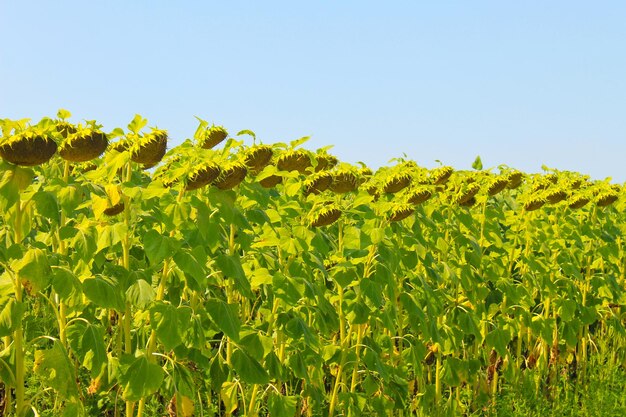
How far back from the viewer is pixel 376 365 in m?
4.65

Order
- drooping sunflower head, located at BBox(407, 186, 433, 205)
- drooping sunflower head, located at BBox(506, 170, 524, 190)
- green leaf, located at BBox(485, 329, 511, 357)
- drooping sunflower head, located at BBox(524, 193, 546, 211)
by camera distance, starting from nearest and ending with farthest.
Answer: drooping sunflower head, located at BBox(407, 186, 433, 205) < green leaf, located at BBox(485, 329, 511, 357) < drooping sunflower head, located at BBox(506, 170, 524, 190) < drooping sunflower head, located at BBox(524, 193, 546, 211)

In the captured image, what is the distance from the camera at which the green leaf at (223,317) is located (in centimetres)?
369

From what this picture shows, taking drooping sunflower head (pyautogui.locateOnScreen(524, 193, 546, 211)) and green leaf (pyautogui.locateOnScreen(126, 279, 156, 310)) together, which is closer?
green leaf (pyautogui.locateOnScreen(126, 279, 156, 310))

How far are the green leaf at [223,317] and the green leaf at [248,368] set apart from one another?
201mm

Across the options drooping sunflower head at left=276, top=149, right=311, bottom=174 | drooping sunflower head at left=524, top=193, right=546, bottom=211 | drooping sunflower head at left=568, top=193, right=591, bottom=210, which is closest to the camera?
drooping sunflower head at left=276, top=149, right=311, bottom=174

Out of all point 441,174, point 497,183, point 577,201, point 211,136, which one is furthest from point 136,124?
point 577,201

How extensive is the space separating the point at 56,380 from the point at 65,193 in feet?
2.53

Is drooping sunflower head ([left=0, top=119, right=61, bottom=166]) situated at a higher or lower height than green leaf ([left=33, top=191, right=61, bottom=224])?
higher

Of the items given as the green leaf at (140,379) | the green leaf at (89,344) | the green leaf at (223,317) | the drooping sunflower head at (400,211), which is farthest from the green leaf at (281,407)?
the drooping sunflower head at (400,211)

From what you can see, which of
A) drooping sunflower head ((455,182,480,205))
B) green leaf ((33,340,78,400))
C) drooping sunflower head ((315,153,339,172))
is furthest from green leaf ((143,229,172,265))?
drooping sunflower head ((455,182,480,205))

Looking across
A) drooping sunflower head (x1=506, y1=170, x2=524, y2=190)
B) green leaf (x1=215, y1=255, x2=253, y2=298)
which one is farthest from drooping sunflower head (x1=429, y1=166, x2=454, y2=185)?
green leaf (x1=215, y1=255, x2=253, y2=298)

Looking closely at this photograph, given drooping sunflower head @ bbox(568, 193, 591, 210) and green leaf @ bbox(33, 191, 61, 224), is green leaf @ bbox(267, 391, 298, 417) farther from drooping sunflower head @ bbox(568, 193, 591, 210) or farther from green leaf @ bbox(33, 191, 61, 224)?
drooping sunflower head @ bbox(568, 193, 591, 210)

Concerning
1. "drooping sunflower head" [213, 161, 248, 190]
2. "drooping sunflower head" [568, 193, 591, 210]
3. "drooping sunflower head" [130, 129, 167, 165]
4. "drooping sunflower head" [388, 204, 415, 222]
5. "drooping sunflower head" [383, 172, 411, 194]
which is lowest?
"drooping sunflower head" [213, 161, 248, 190]

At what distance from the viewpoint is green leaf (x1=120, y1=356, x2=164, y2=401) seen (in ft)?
11.5
